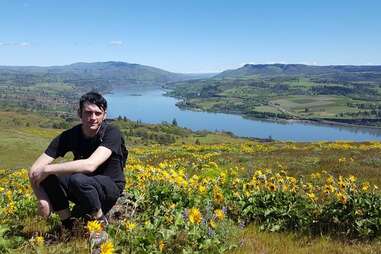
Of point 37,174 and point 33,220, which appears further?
point 33,220

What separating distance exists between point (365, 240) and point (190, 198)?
2.43 m

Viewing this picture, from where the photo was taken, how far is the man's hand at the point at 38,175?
18.2 ft

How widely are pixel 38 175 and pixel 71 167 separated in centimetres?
43

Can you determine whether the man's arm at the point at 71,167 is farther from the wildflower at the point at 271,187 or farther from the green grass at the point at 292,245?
the wildflower at the point at 271,187

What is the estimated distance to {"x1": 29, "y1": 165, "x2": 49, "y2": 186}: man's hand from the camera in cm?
556

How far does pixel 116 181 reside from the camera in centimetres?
598

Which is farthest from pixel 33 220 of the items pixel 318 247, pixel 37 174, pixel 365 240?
pixel 365 240

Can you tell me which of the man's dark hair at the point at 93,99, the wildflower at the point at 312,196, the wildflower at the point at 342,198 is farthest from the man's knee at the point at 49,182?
the wildflower at the point at 342,198

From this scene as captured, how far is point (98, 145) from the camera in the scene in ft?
19.7

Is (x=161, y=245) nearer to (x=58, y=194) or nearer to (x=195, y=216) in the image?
(x=195, y=216)

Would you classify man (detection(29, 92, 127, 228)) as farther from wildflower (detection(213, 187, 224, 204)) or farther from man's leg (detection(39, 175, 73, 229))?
wildflower (detection(213, 187, 224, 204))

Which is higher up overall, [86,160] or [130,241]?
[86,160]

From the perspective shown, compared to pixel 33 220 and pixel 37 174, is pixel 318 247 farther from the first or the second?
pixel 33 220

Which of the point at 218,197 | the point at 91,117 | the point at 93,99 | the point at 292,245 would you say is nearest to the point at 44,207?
the point at 91,117
